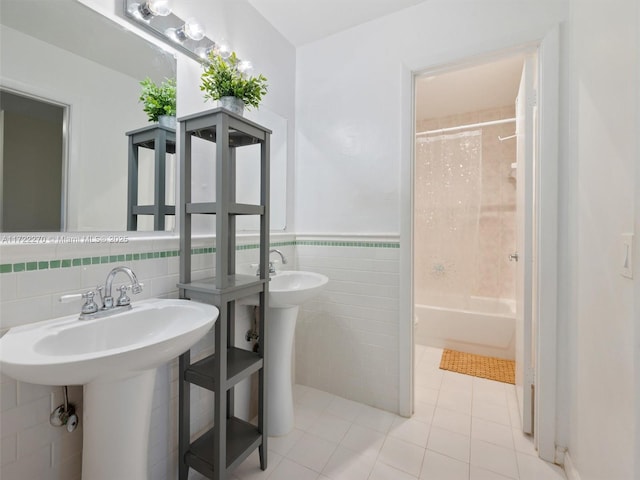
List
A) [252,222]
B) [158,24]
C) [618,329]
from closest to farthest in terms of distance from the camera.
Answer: [618,329]
[158,24]
[252,222]

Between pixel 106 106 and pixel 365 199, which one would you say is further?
pixel 365 199

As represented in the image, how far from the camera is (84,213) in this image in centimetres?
106

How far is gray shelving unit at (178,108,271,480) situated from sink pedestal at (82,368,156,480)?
28 centimetres

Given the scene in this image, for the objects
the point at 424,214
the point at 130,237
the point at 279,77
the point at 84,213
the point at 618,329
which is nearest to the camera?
the point at 618,329

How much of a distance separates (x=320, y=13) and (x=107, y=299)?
195 cm

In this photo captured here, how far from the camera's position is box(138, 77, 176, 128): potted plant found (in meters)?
1.25

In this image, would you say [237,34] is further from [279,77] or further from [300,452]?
[300,452]

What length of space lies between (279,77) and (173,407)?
201 centimetres

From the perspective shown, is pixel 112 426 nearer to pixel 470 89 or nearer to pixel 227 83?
pixel 227 83

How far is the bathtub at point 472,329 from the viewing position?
261 centimetres

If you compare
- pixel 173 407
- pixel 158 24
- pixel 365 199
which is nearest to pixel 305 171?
pixel 365 199

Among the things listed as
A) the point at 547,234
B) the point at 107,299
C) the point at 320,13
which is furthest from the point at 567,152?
the point at 107,299

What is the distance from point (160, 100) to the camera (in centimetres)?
130

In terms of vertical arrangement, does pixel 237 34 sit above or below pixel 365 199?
above
